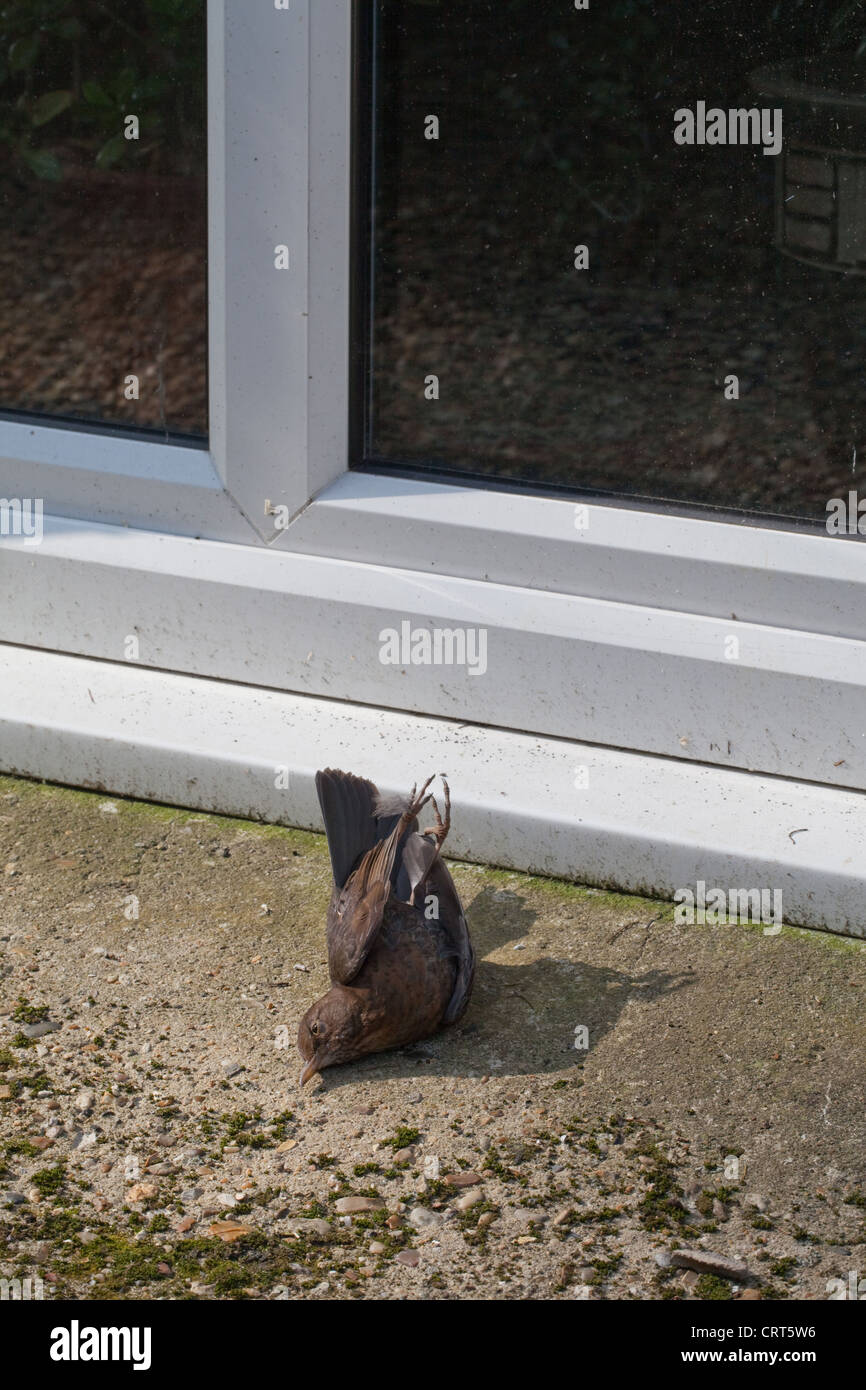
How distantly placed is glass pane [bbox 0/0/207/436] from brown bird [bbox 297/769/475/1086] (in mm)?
1341

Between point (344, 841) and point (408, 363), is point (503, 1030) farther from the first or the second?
point (408, 363)

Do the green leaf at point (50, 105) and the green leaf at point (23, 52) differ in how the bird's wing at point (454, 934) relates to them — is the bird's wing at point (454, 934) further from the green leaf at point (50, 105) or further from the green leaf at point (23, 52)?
the green leaf at point (23, 52)

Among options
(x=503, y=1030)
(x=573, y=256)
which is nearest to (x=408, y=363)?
(x=573, y=256)

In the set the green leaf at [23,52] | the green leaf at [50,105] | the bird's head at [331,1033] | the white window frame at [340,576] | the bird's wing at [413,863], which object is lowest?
the bird's head at [331,1033]

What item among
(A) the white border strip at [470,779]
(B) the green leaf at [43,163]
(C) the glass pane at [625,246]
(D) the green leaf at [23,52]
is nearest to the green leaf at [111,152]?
(B) the green leaf at [43,163]

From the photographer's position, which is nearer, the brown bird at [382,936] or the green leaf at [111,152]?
the brown bird at [382,936]

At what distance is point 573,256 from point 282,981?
1.69 m

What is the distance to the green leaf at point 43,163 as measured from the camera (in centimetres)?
381

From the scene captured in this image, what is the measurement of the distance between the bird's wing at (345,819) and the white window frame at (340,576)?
465 mm

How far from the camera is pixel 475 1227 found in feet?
7.82

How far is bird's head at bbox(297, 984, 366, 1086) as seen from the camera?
2662 mm

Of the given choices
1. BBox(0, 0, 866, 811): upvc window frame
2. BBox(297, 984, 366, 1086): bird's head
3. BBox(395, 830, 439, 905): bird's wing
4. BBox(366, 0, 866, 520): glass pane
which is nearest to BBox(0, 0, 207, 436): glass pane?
BBox(0, 0, 866, 811): upvc window frame

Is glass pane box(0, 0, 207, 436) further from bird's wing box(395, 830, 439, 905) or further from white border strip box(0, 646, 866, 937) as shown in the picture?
bird's wing box(395, 830, 439, 905)

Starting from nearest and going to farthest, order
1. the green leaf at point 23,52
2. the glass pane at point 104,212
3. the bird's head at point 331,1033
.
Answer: the bird's head at point 331,1033 → the glass pane at point 104,212 → the green leaf at point 23,52
